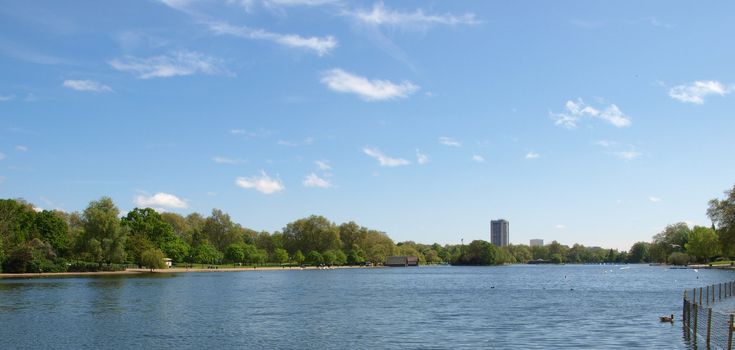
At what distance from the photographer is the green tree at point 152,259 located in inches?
5910

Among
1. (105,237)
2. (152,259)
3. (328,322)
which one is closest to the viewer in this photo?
(328,322)

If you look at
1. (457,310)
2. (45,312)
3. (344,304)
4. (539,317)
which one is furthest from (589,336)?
(45,312)

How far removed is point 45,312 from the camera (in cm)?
5647

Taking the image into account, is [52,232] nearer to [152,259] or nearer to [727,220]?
[152,259]

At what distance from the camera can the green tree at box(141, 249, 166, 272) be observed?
150 meters

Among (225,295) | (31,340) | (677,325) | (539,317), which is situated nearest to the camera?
(31,340)

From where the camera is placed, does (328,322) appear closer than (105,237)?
Yes

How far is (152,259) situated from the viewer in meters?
151

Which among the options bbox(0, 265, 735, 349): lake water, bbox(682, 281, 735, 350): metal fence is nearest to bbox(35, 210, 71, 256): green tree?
bbox(0, 265, 735, 349): lake water

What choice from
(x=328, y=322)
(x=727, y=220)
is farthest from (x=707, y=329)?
(x=727, y=220)

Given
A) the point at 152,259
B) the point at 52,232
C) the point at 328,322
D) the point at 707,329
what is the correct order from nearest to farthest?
1. the point at 707,329
2. the point at 328,322
3. the point at 52,232
4. the point at 152,259

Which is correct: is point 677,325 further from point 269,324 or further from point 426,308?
point 269,324

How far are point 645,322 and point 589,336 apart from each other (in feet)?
33.1

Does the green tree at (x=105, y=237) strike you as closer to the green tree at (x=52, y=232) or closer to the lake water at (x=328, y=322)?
the green tree at (x=52, y=232)
